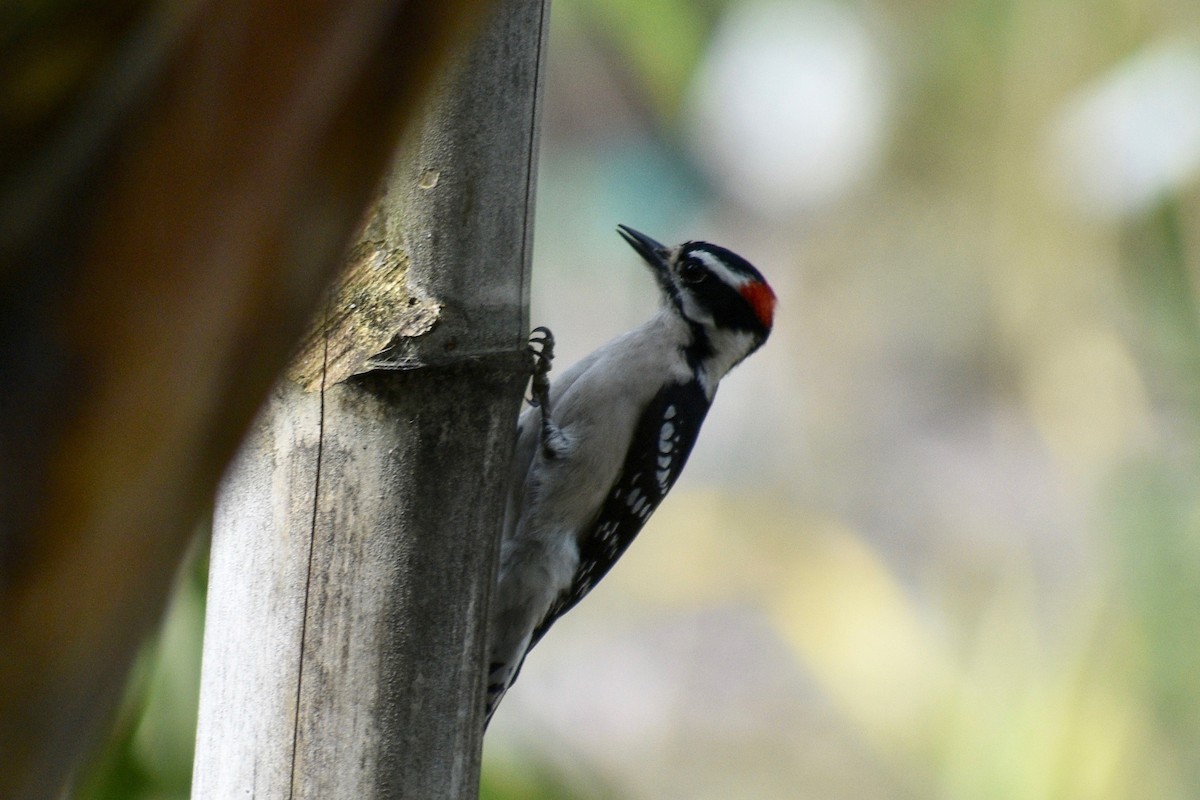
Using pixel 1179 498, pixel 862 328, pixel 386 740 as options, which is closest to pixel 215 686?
pixel 386 740

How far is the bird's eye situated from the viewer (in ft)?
11.2

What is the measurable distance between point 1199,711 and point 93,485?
12.7 feet

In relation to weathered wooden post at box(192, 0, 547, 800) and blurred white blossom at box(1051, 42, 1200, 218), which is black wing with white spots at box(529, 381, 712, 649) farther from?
weathered wooden post at box(192, 0, 547, 800)

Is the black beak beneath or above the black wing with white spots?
above

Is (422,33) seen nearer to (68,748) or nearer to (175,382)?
(175,382)

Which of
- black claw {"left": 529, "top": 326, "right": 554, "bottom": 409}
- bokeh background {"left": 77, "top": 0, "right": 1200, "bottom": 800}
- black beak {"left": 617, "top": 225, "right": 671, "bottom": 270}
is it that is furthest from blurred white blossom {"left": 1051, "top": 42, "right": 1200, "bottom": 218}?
black claw {"left": 529, "top": 326, "right": 554, "bottom": 409}

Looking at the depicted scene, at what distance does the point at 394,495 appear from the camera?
53.1 inches

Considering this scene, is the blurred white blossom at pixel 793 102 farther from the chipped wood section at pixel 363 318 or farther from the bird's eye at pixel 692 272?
the chipped wood section at pixel 363 318

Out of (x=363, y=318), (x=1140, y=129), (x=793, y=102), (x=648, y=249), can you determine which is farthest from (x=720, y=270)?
(x=793, y=102)

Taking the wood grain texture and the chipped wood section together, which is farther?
the chipped wood section

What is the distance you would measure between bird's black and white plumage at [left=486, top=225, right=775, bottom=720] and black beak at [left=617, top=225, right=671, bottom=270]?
0.05 metres

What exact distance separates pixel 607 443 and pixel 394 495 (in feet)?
5.67

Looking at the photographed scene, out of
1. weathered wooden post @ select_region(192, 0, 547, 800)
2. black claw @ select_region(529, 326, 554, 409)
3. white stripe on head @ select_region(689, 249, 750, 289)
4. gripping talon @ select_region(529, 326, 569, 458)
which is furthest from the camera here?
white stripe on head @ select_region(689, 249, 750, 289)

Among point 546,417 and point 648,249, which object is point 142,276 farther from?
point 648,249
